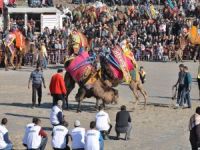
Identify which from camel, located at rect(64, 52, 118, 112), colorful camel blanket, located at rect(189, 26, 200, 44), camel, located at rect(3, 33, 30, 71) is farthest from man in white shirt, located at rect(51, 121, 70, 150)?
colorful camel blanket, located at rect(189, 26, 200, 44)

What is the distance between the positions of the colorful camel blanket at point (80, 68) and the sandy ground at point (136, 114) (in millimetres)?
1214

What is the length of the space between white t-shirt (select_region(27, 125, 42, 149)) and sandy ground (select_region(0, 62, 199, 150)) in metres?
2.18

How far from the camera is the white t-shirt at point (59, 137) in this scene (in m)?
18.4

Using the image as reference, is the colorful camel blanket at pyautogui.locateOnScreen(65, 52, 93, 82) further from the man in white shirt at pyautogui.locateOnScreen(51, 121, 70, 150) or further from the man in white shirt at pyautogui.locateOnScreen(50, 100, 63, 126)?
the man in white shirt at pyautogui.locateOnScreen(51, 121, 70, 150)

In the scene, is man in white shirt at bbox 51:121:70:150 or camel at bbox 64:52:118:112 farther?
camel at bbox 64:52:118:112

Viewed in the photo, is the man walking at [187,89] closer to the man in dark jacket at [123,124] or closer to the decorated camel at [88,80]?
the decorated camel at [88,80]

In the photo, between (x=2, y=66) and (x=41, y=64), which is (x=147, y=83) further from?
(x=2, y=66)

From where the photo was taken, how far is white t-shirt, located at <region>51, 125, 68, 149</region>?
18.4 metres

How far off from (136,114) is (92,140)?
302 inches

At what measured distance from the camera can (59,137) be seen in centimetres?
1845

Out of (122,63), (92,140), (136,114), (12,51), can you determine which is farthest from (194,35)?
(92,140)

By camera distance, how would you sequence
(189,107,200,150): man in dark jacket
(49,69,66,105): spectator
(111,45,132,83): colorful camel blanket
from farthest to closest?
1. (111,45,132,83): colorful camel blanket
2. (49,69,66,105): spectator
3. (189,107,200,150): man in dark jacket

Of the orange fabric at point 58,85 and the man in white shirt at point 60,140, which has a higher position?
the orange fabric at point 58,85

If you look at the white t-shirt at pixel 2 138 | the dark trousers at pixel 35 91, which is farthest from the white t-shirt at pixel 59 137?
the dark trousers at pixel 35 91
